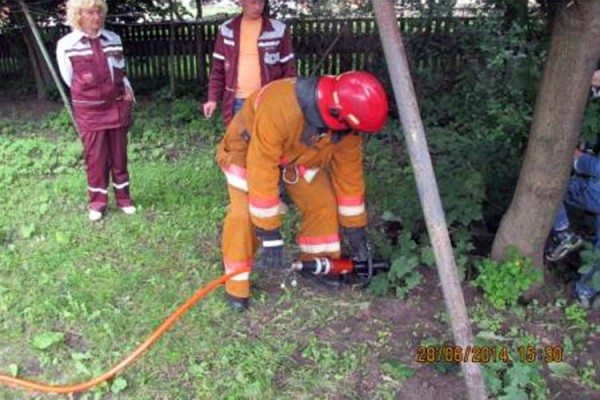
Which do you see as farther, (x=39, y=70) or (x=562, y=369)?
(x=39, y=70)

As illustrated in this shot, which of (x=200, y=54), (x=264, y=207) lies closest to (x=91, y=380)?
(x=264, y=207)

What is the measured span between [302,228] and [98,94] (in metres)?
1.93

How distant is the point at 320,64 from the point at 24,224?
492cm

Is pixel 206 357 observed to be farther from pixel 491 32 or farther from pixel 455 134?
pixel 491 32

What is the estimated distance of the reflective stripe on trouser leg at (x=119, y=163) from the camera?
5078mm

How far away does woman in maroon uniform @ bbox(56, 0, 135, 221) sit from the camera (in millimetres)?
4727

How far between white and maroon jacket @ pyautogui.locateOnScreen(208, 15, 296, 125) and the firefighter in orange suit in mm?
1128

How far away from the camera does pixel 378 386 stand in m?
3.28

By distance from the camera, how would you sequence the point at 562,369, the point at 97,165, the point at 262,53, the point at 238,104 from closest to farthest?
the point at 562,369 → the point at 262,53 → the point at 238,104 → the point at 97,165

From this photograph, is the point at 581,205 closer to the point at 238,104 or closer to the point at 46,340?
the point at 238,104

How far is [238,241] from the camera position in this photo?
3.76 metres

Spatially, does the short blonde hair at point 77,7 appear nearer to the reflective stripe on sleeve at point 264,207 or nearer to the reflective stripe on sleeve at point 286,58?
the reflective stripe on sleeve at point 286,58

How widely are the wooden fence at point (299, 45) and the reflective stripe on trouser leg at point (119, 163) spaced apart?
4270mm
